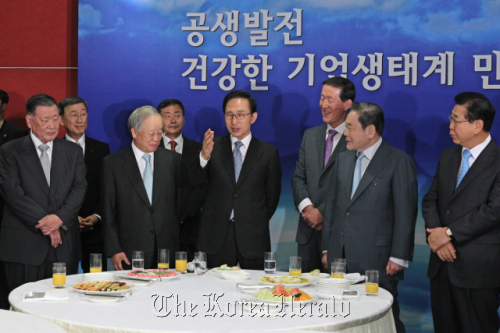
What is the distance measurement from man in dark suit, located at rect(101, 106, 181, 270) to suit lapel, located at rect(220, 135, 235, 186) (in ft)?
1.21

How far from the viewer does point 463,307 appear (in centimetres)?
371

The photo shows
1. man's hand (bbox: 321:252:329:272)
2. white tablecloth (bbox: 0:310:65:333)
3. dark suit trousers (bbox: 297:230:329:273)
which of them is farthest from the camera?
dark suit trousers (bbox: 297:230:329:273)

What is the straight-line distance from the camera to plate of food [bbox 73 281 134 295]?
275cm

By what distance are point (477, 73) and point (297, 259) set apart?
8.36 feet

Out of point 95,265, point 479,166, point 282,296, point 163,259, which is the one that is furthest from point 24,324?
point 479,166

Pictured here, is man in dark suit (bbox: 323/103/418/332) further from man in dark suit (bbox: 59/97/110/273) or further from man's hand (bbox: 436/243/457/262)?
man in dark suit (bbox: 59/97/110/273)

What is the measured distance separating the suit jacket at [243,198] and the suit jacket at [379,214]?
20.3 inches

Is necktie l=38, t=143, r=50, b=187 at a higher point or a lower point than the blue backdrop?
lower

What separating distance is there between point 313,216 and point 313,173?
0.30 m

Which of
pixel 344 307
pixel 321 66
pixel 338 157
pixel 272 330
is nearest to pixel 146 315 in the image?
pixel 272 330

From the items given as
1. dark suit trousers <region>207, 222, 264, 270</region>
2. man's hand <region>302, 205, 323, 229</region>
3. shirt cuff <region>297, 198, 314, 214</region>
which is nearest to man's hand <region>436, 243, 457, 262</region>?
man's hand <region>302, 205, 323, 229</region>

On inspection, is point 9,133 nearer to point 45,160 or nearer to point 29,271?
point 45,160

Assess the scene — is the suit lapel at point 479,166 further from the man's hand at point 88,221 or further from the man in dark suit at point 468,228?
the man's hand at point 88,221

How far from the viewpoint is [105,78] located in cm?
538
